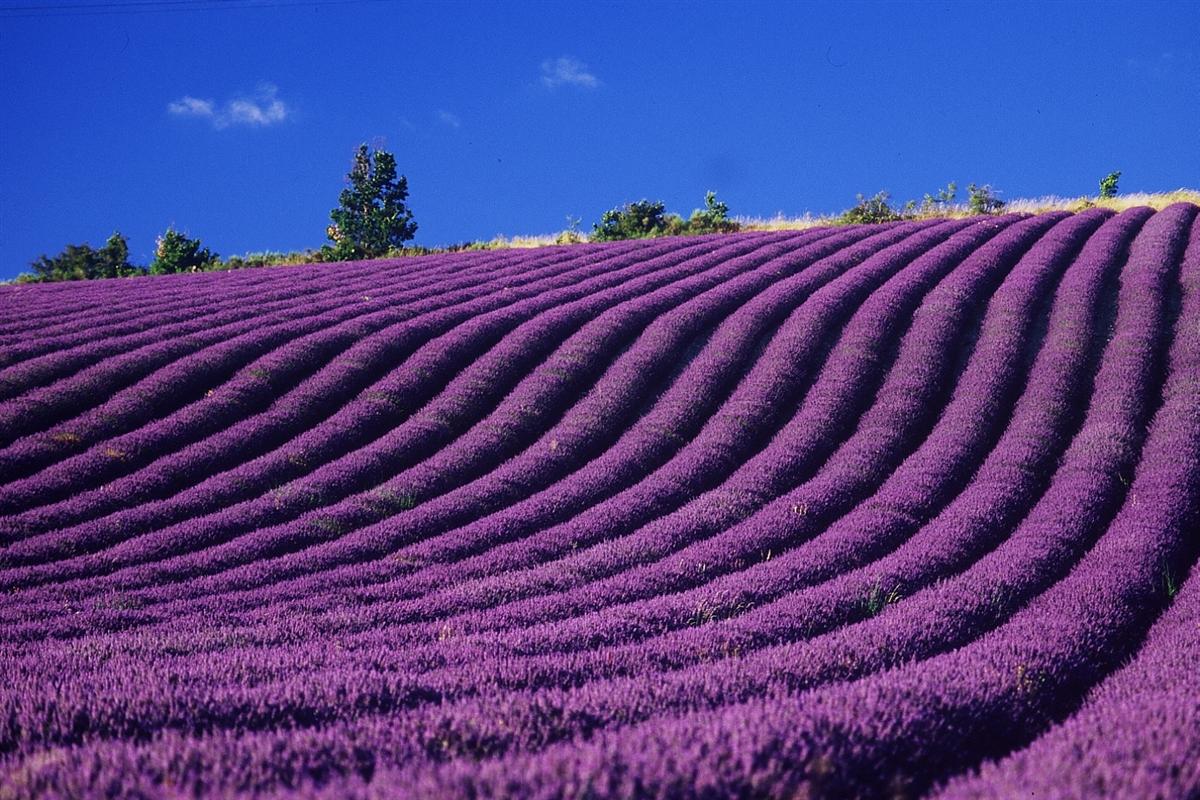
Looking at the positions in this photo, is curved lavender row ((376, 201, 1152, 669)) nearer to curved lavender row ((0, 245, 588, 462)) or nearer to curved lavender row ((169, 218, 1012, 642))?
curved lavender row ((169, 218, 1012, 642))

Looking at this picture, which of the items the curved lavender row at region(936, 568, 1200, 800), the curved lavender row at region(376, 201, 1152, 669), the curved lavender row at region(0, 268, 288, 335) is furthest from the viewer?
the curved lavender row at region(0, 268, 288, 335)

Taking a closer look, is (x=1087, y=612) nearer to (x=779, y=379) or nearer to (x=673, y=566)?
(x=673, y=566)

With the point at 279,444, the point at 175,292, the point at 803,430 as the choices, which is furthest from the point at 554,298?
the point at 175,292

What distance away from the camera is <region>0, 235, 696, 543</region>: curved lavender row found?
34.6ft

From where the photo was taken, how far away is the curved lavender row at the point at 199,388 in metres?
11.1

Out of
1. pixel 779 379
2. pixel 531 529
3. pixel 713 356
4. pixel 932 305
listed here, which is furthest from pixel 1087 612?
pixel 932 305

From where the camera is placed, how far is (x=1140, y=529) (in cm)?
785

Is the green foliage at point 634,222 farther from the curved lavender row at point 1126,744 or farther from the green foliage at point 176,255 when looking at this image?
the curved lavender row at point 1126,744

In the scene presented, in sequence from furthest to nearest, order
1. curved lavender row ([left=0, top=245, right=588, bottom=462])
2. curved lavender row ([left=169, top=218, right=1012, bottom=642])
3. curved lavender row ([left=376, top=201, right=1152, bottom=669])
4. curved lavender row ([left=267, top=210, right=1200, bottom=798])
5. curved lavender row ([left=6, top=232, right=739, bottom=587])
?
curved lavender row ([left=6, top=232, right=739, bottom=587]) → curved lavender row ([left=0, top=245, right=588, bottom=462]) → curved lavender row ([left=169, top=218, right=1012, bottom=642]) → curved lavender row ([left=376, top=201, right=1152, bottom=669]) → curved lavender row ([left=267, top=210, right=1200, bottom=798])

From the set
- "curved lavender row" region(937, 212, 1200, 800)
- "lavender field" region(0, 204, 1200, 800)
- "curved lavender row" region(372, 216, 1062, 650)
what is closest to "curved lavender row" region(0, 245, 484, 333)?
"lavender field" region(0, 204, 1200, 800)

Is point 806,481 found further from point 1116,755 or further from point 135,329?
point 135,329

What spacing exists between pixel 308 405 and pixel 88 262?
155ft

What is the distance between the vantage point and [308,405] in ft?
44.4

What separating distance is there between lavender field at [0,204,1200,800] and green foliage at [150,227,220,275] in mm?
27306
